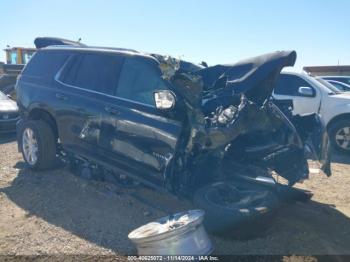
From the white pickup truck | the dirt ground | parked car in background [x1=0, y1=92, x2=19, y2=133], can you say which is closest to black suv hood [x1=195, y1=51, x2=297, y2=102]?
the dirt ground

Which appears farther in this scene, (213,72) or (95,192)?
(95,192)

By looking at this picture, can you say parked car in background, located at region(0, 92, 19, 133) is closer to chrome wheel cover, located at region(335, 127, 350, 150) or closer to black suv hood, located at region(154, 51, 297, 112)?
black suv hood, located at region(154, 51, 297, 112)

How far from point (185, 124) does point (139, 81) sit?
95 cm

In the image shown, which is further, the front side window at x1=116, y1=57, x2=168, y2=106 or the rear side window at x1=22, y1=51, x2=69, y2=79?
the rear side window at x1=22, y1=51, x2=69, y2=79

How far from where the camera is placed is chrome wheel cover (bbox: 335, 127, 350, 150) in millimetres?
8141

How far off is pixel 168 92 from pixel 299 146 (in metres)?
1.82

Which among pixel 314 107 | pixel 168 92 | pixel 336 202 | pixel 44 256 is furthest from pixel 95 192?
pixel 314 107

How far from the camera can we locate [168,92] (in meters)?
4.04

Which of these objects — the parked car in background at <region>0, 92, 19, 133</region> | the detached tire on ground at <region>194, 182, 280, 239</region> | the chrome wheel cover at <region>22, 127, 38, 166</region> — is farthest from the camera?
the parked car in background at <region>0, 92, 19, 133</region>

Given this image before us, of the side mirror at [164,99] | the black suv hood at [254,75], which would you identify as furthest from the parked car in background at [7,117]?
the side mirror at [164,99]

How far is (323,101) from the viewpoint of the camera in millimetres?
8367

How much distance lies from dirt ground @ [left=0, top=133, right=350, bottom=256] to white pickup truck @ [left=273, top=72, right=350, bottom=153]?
228 cm

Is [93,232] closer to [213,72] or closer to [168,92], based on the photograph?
[168,92]

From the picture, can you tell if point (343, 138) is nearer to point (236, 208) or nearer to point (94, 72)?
point (236, 208)
